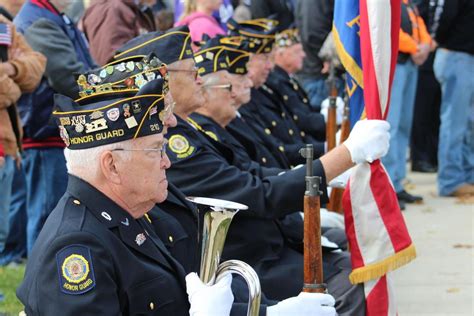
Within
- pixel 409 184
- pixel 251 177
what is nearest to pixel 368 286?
pixel 251 177

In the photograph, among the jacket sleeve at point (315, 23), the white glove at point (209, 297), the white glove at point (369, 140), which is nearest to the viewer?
the white glove at point (209, 297)

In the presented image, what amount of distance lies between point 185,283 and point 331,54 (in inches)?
258

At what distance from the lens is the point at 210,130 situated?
215 inches

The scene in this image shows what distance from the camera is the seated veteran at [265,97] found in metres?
7.59

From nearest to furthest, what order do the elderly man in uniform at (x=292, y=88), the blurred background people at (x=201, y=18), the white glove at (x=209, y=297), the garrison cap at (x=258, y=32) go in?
the white glove at (x=209, y=297), the garrison cap at (x=258, y=32), the blurred background people at (x=201, y=18), the elderly man in uniform at (x=292, y=88)

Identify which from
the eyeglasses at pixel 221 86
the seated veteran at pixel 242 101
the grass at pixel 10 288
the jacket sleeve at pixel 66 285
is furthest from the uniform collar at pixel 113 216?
the seated veteran at pixel 242 101

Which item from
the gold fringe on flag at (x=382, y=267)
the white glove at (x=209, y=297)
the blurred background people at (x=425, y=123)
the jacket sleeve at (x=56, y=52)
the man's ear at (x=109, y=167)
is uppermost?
the man's ear at (x=109, y=167)

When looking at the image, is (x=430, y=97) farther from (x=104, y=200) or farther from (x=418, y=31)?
(x=104, y=200)

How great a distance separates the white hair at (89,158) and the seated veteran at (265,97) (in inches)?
155

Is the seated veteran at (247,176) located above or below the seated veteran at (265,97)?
above

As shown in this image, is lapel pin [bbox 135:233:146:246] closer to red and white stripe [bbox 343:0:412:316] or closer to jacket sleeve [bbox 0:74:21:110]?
red and white stripe [bbox 343:0:412:316]

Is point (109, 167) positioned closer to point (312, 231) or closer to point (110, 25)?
point (312, 231)

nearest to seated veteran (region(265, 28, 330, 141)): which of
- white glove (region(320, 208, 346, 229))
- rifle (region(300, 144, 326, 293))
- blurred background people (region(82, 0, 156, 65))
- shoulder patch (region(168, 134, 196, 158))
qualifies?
blurred background people (region(82, 0, 156, 65))

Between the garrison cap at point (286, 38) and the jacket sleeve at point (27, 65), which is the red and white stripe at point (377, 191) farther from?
the garrison cap at point (286, 38)
